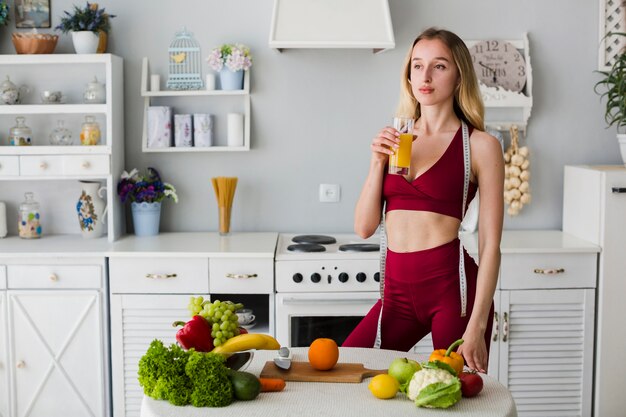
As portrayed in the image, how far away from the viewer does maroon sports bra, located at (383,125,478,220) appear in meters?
2.50

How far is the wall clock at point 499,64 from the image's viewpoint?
4160mm

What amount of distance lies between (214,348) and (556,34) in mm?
2807

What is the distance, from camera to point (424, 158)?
2547 millimetres

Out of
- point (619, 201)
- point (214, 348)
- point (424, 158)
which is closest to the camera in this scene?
point (214, 348)

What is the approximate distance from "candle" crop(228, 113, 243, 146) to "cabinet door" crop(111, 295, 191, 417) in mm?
833

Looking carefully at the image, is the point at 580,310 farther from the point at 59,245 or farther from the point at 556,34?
the point at 59,245

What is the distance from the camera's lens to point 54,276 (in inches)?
146

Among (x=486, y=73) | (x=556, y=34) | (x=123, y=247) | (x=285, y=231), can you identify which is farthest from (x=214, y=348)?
(x=556, y=34)

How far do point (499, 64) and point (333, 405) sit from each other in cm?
269

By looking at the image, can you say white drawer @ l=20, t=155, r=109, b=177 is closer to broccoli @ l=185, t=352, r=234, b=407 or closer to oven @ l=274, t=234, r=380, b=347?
oven @ l=274, t=234, r=380, b=347

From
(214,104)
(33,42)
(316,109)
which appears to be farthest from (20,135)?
(316,109)

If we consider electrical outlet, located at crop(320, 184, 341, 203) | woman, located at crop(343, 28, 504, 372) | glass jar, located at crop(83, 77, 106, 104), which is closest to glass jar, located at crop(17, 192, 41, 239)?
glass jar, located at crop(83, 77, 106, 104)

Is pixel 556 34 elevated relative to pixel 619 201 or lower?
elevated

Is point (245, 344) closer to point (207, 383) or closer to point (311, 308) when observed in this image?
point (207, 383)
